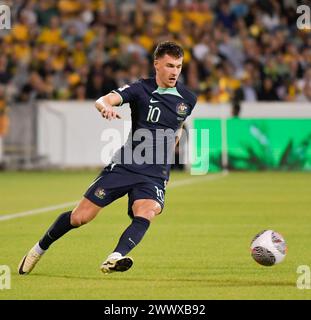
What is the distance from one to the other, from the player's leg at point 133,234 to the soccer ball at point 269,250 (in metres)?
0.98

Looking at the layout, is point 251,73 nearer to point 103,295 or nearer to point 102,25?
point 102,25

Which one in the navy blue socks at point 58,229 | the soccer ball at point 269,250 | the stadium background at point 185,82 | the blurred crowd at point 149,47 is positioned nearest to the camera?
the navy blue socks at point 58,229

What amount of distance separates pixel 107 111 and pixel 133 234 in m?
1.09

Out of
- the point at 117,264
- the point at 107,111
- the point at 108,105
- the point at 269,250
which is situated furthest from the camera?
the point at 269,250

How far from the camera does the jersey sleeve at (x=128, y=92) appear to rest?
933 centimetres

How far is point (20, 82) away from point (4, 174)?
9.66 ft

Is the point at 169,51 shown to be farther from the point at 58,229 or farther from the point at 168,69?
the point at 58,229

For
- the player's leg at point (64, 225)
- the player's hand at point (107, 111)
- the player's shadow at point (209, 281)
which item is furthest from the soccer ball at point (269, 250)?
the player's hand at point (107, 111)

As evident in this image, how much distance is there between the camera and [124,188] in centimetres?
937

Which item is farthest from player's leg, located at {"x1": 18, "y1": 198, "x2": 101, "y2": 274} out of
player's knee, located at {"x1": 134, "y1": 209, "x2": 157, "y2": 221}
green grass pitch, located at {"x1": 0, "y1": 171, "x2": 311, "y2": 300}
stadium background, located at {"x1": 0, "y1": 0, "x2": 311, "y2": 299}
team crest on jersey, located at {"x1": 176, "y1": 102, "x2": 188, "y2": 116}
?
stadium background, located at {"x1": 0, "y1": 0, "x2": 311, "y2": 299}

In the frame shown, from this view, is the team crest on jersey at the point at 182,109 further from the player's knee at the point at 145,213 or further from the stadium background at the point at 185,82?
the stadium background at the point at 185,82

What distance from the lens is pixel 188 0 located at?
97.9 ft

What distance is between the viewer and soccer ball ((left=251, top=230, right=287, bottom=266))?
377 inches

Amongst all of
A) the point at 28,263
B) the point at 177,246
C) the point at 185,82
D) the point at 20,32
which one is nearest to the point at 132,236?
the point at 28,263
